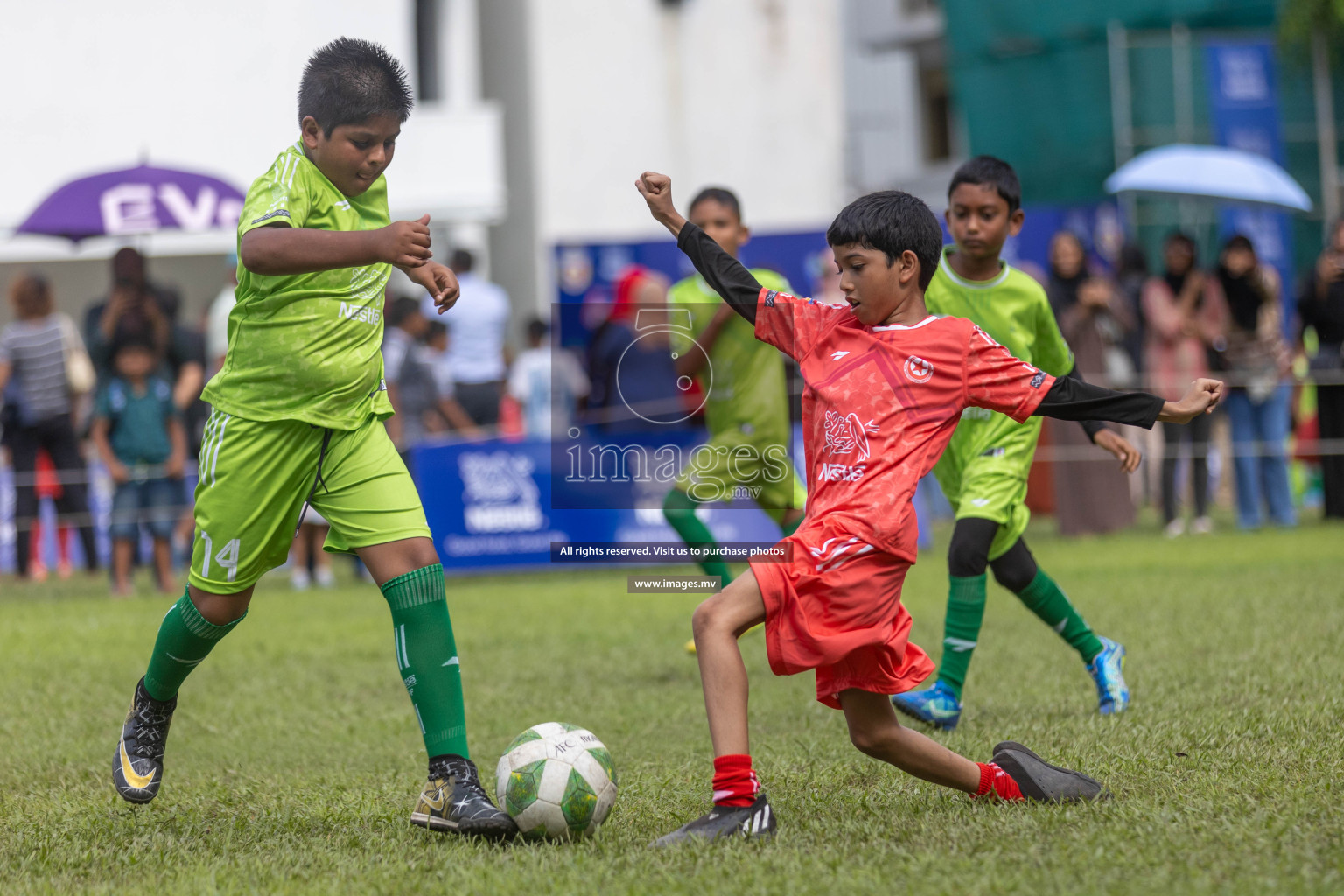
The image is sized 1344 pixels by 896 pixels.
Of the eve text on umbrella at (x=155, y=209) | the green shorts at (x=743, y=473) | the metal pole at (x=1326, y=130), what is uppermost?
the metal pole at (x=1326, y=130)

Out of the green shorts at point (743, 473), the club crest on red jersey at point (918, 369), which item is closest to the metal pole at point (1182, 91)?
the green shorts at point (743, 473)

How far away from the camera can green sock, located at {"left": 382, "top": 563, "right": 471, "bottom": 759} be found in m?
4.17

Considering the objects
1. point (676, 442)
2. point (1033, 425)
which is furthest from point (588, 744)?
point (676, 442)

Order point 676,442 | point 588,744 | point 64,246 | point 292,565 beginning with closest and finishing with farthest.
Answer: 1. point 588,744
2. point 676,442
3. point 292,565
4. point 64,246

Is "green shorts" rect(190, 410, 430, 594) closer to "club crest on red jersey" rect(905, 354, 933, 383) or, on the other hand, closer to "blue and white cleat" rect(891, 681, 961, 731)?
"club crest on red jersey" rect(905, 354, 933, 383)

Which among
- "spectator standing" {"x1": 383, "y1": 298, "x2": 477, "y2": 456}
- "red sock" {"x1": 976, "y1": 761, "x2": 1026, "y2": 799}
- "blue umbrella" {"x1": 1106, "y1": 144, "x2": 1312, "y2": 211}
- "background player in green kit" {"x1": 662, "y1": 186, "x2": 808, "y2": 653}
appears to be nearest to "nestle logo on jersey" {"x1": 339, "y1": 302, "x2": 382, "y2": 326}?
"red sock" {"x1": 976, "y1": 761, "x2": 1026, "y2": 799}

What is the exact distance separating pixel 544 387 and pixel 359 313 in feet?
34.2

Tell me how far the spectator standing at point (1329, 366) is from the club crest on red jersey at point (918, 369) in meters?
10.7

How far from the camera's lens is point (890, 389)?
392cm

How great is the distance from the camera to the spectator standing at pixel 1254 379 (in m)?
13.1

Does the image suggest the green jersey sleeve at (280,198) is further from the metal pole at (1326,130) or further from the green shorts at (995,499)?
the metal pole at (1326,130)

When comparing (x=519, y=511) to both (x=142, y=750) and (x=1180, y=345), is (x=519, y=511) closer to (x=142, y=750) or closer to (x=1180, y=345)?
(x=1180, y=345)

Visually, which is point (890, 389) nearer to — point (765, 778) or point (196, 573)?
point (765, 778)

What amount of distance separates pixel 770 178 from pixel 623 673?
1758 centimetres
